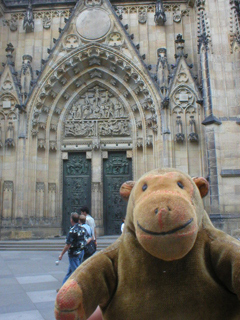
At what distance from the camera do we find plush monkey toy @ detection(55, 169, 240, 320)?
4.59ft

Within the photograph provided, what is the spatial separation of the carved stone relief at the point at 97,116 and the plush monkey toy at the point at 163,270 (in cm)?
1240

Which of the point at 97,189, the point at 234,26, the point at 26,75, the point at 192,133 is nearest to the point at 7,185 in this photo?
the point at 97,189

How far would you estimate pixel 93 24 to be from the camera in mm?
13836

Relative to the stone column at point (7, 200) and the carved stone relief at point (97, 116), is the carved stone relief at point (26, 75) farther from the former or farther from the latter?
the stone column at point (7, 200)

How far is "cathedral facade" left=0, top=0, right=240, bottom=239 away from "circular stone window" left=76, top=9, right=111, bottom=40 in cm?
4

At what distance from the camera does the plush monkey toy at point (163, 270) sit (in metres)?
1.40

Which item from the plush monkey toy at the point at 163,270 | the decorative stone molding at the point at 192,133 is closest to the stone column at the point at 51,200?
the decorative stone molding at the point at 192,133

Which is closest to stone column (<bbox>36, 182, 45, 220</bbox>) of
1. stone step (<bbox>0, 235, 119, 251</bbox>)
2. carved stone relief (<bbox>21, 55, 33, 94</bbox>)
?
stone step (<bbox>0, 235, 119, 251</bbox>)

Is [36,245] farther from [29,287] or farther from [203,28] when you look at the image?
[203,28]

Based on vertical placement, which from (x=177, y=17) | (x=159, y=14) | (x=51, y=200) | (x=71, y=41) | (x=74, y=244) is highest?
(x=177, y=17)

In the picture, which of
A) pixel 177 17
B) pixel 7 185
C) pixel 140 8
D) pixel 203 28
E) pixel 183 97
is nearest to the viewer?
pixel 203 28

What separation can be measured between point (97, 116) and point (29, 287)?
9959mm

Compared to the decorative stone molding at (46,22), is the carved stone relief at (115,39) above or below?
below

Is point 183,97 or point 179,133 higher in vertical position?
point 183,97
